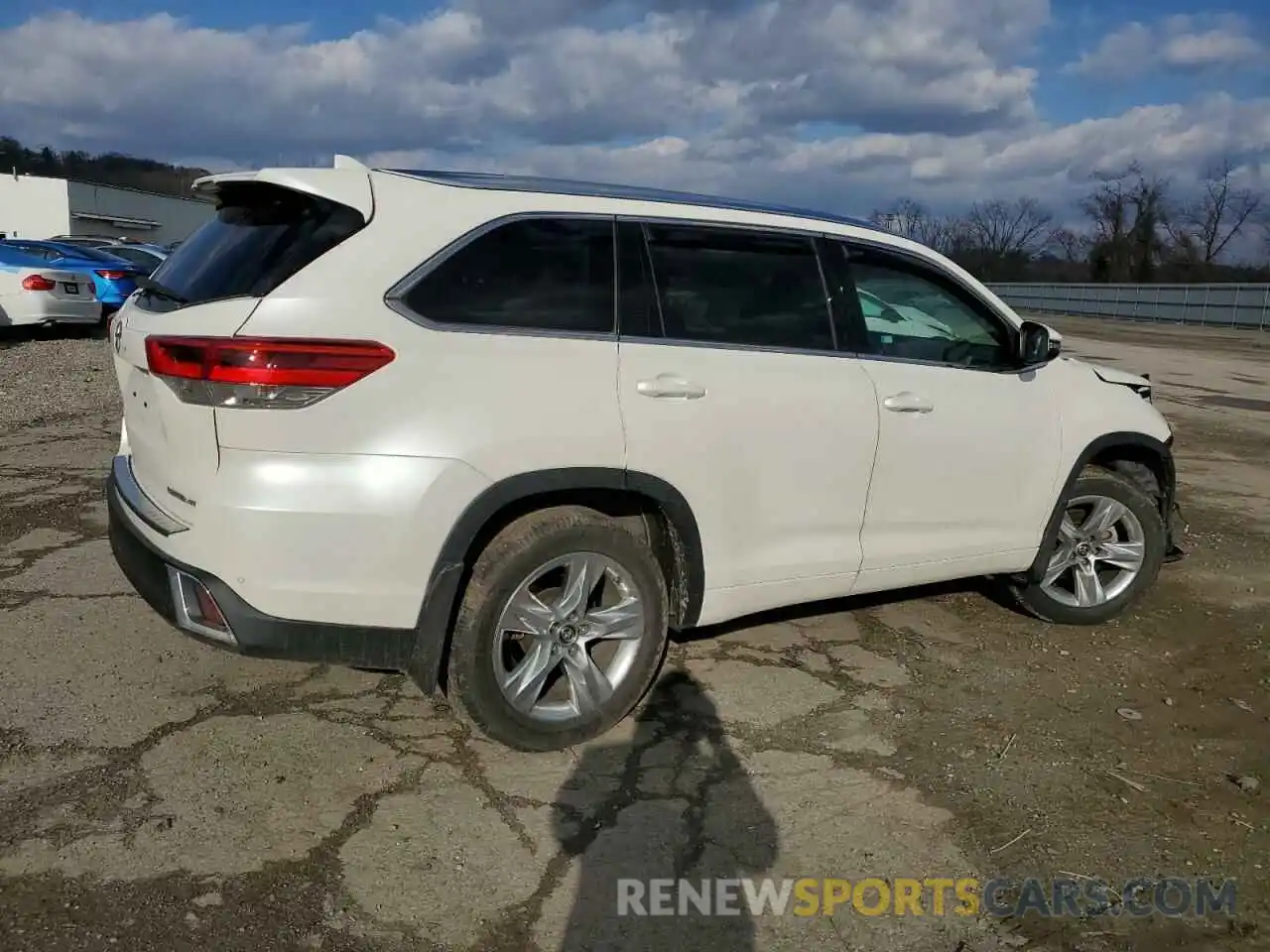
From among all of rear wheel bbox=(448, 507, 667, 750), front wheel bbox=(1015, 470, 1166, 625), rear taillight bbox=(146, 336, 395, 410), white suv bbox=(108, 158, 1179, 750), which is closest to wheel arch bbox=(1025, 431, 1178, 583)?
front wheel bbox=(1015, 470, 1166, 625)

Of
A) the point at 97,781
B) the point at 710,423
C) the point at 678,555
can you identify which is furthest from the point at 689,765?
the point at 97,781

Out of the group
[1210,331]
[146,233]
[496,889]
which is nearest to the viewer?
[496,889]

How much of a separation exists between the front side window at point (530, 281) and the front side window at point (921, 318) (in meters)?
1.22

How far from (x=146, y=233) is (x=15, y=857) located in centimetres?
6003

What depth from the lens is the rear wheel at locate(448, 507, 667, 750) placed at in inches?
132

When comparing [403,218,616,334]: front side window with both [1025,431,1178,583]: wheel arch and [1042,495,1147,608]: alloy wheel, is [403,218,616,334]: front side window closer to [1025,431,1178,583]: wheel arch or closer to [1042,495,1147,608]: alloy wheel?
[1025,431,1178,583]: wheel arch

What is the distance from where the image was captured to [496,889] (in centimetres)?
287

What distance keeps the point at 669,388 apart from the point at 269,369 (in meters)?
1.30

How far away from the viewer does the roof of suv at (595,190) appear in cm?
359

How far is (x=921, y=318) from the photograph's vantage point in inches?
175

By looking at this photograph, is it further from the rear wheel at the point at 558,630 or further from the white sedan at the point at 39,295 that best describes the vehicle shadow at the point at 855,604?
the white sedan at the point at 39,295

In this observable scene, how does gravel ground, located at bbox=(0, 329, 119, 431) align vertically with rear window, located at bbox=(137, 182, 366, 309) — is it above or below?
below

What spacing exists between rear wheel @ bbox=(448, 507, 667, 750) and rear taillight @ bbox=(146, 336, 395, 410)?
76 cm

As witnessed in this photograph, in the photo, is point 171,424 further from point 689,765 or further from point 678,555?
point 689,765
